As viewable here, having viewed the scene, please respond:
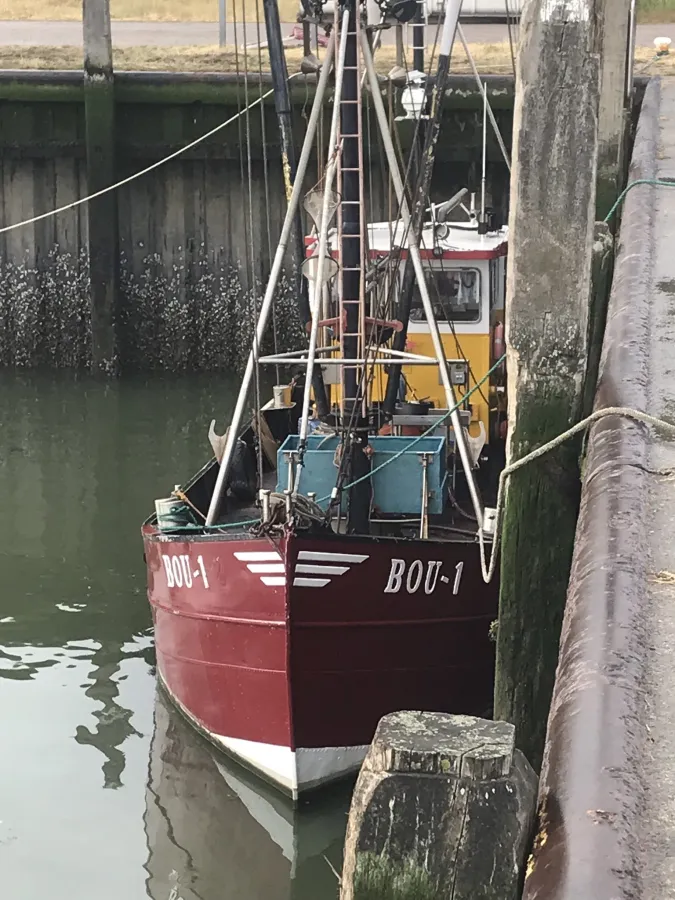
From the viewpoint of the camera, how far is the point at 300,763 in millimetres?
7141

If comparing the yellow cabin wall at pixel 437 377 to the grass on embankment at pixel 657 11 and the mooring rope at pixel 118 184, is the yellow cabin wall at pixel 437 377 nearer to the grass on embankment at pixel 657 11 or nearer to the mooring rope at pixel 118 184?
the mooring rope at pixel 118 184

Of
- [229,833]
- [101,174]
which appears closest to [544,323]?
[229,833]

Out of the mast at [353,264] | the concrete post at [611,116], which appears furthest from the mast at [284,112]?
the concrete post at [611,116]

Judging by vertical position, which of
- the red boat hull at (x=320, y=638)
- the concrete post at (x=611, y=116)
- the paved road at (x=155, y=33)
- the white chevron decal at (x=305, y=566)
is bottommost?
the red boat hull at (x=320, y=638)

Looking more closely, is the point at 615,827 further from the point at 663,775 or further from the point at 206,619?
the point at 206,619

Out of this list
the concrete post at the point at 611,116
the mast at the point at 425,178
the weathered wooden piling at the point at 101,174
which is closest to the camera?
the mast at the point at 425,178

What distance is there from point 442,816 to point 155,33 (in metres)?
24.6

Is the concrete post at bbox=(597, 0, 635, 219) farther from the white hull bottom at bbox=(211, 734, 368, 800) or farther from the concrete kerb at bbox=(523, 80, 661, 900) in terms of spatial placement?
the concrete kerb at bbox=(523, 80, 661, 900)

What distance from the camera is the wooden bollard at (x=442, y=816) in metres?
2.23

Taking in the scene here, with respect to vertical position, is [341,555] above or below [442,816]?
below

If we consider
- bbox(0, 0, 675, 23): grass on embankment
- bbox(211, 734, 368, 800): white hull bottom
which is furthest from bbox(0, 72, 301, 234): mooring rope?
bbox(0, 0, 675, 23): grass on embankment

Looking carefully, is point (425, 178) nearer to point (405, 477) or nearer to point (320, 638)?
point (405, 477)

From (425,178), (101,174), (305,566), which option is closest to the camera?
(305,566)

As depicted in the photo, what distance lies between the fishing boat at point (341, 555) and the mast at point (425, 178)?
1 cm
